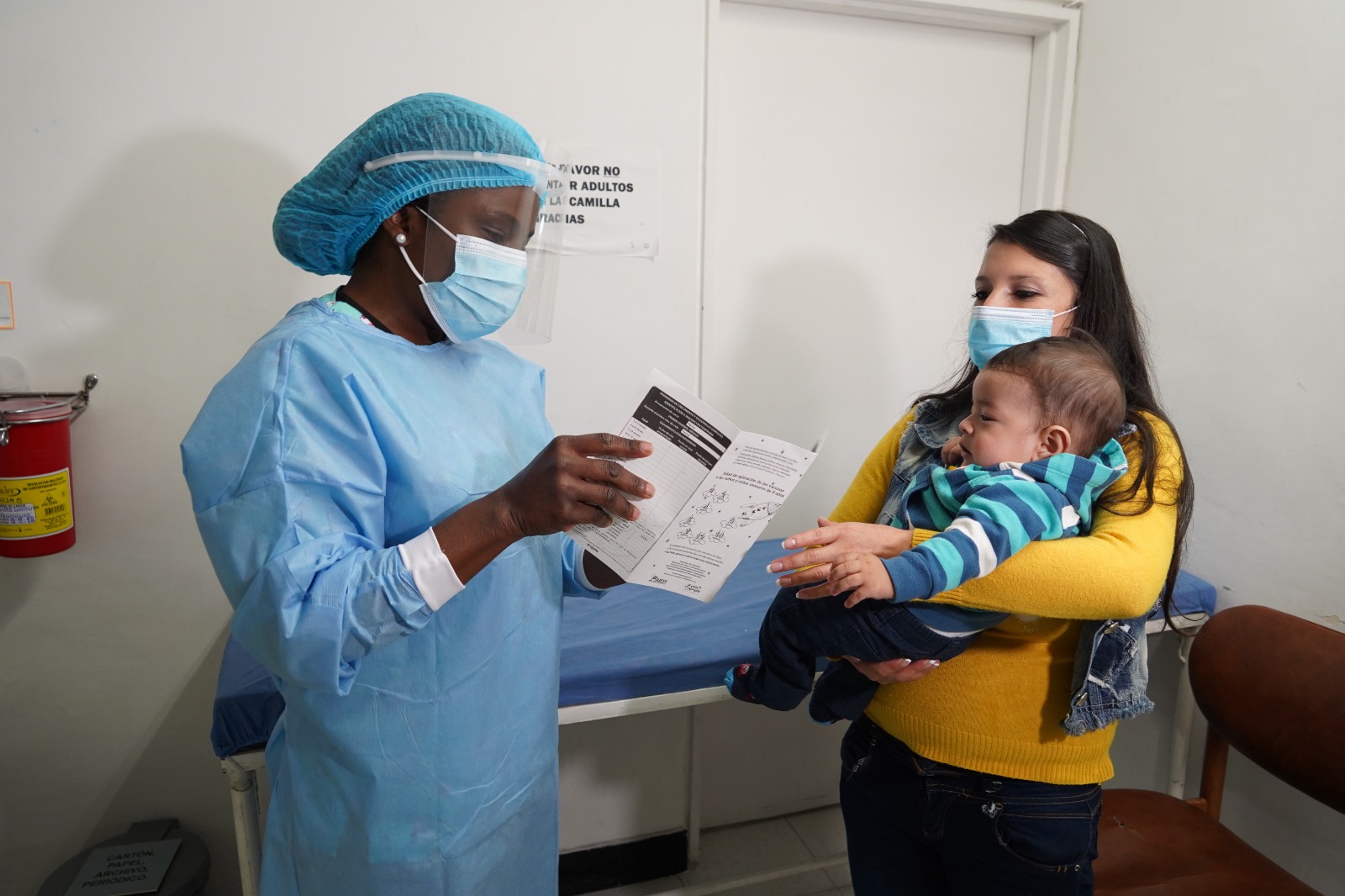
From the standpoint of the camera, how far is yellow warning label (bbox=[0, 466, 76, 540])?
178 cm

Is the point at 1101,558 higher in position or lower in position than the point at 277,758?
higher

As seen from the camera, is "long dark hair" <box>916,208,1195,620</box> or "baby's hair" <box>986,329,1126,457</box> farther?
"long dark hair" <box>916,208,1195,620</box>

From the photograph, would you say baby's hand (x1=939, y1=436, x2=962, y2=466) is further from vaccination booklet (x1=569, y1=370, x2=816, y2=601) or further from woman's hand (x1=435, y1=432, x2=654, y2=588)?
woman's hand (x1=435, y1=432, x2=654, y2=588)

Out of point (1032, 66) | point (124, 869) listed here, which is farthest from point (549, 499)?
point (1032, 66)

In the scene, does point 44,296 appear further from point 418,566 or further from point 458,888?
point 458,888

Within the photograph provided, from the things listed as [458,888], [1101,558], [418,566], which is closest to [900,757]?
[1101,558]

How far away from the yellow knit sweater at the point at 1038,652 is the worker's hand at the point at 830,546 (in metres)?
0.05

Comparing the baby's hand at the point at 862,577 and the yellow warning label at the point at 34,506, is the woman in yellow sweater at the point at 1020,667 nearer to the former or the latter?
the baby's hand at the point at 862,577

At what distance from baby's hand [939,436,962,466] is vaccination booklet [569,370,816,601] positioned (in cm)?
40

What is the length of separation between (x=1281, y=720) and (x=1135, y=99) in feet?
5.90

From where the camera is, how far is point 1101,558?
43.8 inches

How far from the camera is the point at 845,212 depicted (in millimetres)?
2588

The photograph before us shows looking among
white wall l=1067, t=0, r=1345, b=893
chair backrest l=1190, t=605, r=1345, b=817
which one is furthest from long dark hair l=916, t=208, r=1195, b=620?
white wall l=1067, t=0, r=1345, b=893

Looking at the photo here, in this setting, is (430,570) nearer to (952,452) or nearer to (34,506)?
(952,452)
